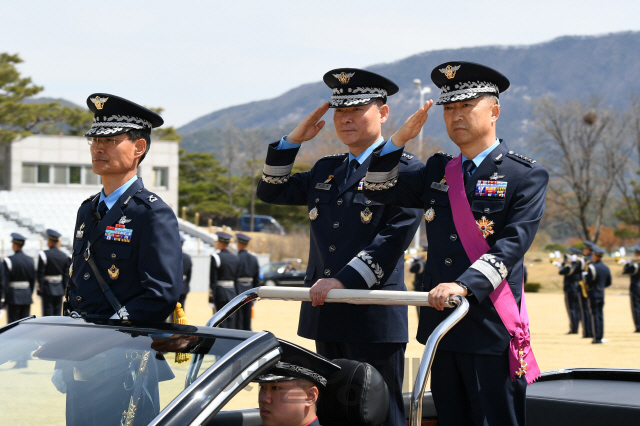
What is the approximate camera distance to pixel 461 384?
120 inches

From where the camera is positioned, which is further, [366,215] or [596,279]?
[596,279]

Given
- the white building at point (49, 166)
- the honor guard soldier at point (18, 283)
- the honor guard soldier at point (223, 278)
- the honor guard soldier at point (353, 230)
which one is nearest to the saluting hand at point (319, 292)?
the honor guard soldier at point (353, 230)

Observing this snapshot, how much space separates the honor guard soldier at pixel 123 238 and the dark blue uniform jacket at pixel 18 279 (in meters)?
9.48

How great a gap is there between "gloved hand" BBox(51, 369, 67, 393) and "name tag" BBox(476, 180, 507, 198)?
1662mm

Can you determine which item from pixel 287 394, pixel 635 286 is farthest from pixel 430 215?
pixel 635 286

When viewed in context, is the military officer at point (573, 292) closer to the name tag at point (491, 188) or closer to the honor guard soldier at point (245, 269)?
the honor guard soldier at point (245, 269)

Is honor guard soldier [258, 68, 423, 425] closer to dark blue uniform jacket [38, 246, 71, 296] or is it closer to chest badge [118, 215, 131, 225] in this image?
chest badge [118, 215, 131, 225]

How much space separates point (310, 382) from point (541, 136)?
5234 centimetres

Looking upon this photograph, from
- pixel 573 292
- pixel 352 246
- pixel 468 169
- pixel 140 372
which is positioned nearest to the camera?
pixel 140 372

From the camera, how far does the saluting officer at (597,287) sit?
13586 millimetres

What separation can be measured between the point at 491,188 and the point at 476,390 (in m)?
0.77

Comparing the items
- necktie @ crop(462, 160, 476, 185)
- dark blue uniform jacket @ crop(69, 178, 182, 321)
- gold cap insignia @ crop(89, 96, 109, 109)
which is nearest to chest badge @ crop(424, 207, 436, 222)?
necktie @ crop(462, 160, 476, 185)

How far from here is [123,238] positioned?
3.33 meters

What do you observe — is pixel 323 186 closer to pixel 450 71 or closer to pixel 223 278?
pixel 450 71
